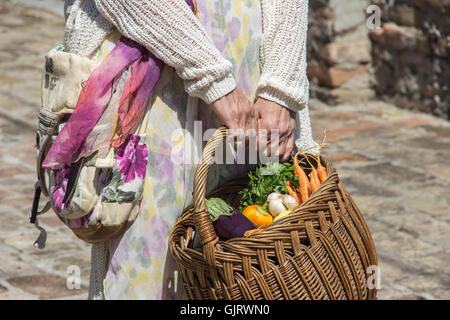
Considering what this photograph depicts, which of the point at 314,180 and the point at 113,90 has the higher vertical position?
the point at 113,90

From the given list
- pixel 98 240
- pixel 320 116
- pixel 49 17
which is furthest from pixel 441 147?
pixel 49 17

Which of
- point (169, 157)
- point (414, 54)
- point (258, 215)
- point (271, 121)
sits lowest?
point (414, 54)

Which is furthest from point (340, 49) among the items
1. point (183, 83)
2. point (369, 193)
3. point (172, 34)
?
point (172, 34)

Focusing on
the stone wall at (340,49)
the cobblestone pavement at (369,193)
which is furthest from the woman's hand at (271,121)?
the stone wall at (340,49)

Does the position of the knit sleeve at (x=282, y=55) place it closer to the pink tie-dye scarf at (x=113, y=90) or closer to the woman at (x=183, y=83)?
the woman at (x=183, y=83)

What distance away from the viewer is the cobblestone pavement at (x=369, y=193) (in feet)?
10.5

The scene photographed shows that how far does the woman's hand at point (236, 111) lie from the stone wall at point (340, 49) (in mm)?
4029

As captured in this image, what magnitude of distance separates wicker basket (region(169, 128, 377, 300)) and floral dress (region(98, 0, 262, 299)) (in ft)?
0.28

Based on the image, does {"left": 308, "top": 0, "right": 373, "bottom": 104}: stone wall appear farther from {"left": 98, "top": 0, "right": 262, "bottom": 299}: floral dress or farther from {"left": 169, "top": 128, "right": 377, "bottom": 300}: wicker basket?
{"left": 169, "top": 128, "right": 377, "bottom": 300}: wicker basket

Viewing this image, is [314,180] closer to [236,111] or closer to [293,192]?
[293,192]

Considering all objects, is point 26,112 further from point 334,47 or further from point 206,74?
point 206,74

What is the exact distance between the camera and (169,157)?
1.87 m

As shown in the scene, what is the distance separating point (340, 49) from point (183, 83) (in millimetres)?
4097
